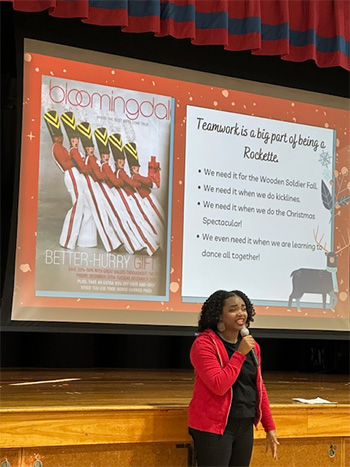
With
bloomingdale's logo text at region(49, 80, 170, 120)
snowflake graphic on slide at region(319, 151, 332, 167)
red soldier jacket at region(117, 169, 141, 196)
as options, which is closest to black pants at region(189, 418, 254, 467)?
red soldier jacket at region(117, 169, 141, 196)

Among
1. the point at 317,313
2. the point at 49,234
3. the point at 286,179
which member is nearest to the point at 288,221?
the point at 286,179

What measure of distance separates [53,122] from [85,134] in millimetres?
172

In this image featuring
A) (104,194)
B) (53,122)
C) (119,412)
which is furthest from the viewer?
(104,194)

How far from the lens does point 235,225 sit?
154 inches

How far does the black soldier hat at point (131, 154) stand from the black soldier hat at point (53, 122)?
0.35 meters

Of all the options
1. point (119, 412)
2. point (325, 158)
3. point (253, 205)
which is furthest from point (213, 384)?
point (325, 158)

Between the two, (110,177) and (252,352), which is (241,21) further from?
(252,352)

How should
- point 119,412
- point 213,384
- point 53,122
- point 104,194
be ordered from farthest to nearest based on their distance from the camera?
point 104,194
point 53,122
point 119,412
point 213,384

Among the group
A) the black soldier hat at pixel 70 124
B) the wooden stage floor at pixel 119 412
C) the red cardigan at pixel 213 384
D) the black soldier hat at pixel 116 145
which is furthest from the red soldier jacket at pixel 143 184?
the red cardigan at pixel 213 384

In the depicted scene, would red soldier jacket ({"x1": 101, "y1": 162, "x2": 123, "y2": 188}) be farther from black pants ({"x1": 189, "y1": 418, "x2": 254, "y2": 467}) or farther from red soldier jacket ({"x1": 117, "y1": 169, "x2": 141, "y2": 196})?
black pants ({"x1": 189, "y1": 418, "x2": 254, "y2": 467})

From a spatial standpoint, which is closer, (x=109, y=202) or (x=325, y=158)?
(x=109, y=202)

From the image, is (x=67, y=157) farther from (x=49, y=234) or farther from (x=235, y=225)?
(x=235, y=225)

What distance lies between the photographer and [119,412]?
2.86m

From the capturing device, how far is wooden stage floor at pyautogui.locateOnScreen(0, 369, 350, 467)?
2.73 m
